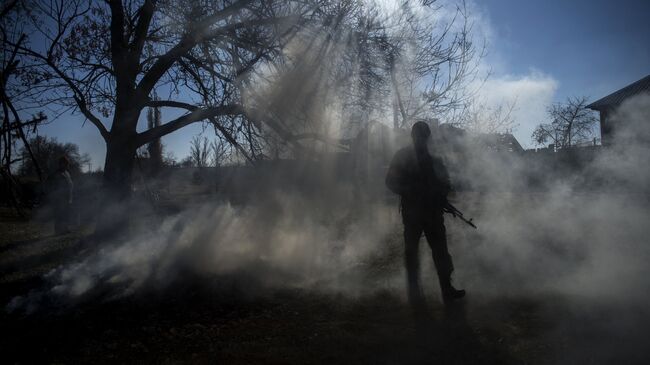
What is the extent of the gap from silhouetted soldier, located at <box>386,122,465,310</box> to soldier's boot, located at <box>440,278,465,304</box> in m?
0.29

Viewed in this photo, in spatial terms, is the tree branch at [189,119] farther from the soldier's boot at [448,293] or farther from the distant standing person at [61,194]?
the soldier's boot at [448,293]

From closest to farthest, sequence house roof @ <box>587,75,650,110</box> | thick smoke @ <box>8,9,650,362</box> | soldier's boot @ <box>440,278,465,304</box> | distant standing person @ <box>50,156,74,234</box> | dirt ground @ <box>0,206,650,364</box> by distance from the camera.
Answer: dirt ground @ <box>0,206,650,364</box>, soldier's boot @ <box>440,278,465,304</box>, thick smoke @ <box>8,9,650,362</box>, distant standing person @ <box>50,156,74,234</box>, house roof @ <box>587,75,650,110</box>

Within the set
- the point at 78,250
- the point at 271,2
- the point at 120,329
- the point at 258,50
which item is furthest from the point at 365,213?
the point at 120,329

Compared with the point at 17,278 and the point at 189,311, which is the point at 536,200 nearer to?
the point at 189,311

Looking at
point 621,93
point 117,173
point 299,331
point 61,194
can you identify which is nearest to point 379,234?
point 299,331

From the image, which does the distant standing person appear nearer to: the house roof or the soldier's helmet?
the soldier's helmet

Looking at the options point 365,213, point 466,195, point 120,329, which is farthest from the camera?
point 466,195

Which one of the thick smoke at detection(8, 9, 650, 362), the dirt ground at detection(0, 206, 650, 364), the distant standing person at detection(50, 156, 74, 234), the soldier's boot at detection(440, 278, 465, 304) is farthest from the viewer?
the distant standing person at detection(50, 156, 74, 234)

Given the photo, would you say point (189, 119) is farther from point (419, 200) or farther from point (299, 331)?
point (299, 331)

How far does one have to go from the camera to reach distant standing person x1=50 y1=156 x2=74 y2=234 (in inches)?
353

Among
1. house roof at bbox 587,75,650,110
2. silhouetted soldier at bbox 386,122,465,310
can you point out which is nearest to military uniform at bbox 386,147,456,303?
silhouetted soldier at bbox 386,122,465,310

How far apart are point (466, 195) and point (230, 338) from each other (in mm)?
8435

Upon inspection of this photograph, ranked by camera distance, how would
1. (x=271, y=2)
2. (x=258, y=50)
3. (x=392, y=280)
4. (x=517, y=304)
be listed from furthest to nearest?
(x=258, y=50) < (x=271, y=2) < (x=392, y=280) < (x=517, y=304)

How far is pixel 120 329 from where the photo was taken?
3.61 meters
